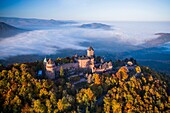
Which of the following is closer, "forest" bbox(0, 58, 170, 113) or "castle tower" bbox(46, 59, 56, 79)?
"forest" bbox(0, 58, 170, 113)

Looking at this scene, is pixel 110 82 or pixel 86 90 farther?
pixel 110 82

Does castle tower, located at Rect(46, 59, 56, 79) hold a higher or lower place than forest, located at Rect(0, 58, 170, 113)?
higher

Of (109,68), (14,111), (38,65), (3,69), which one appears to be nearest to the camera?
(14,111)

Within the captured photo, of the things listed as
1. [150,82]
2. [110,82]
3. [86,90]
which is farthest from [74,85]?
[150,82]

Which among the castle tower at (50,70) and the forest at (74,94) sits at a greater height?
the castle tower at (50,70)

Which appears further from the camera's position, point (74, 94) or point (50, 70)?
point (50, 70)

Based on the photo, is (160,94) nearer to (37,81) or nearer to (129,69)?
(129,69)

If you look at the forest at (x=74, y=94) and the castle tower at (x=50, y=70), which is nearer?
the forest at (x=74, y=94)

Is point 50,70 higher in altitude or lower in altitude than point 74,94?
higher
